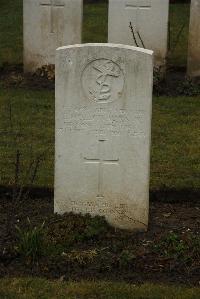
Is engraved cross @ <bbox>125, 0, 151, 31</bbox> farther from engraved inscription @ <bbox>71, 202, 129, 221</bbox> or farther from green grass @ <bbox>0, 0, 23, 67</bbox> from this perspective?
engraved inscription @ <bbox>71, 202, 129, 221</bbox>

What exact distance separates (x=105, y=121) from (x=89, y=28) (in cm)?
937

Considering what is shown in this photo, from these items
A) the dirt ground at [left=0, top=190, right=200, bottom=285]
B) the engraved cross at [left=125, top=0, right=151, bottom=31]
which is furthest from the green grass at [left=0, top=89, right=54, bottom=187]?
the engraved cross at [left=125, top=0, right=151, bottom=31]

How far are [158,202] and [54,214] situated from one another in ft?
3.56

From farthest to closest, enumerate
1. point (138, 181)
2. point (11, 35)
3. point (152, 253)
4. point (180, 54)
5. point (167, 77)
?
1. point (11, 35)
2. point (180, 54)
3. point (167, 77)
4. point (138, 181)
5. point (152, 253)

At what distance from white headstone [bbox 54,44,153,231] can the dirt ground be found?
20 centimetres

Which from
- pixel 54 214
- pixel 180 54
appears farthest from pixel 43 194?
pixel 180 54

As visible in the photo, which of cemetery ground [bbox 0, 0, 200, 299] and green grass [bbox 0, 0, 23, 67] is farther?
green grass [bbox 0, 0, 23, 67]

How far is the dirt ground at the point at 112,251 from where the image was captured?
5.74 m

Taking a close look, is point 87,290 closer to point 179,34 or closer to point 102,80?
point 102,80

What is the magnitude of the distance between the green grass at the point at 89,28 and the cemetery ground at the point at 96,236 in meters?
4.34

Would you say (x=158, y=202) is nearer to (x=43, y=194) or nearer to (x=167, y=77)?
(x=43, y=194)

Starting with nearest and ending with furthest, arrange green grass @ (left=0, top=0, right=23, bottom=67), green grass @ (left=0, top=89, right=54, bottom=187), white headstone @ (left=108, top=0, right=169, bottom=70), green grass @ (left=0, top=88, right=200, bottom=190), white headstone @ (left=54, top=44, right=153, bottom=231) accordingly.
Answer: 1. white headstone @ (left=54, top=44, right=153, bottom=231)
2. green grass @ (left=0, top=88, right=200, bottom=190)
3. green grass @ (left=0, top=89, right=54, bottom=187)
4. white headstone @ (left=108, top=0, right=169, bottom=70)
5. green grass @ (left=0, top=0, right=23, bottom=67)

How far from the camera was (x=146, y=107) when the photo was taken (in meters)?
6.24

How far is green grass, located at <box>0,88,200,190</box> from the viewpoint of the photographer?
25.3 feet
